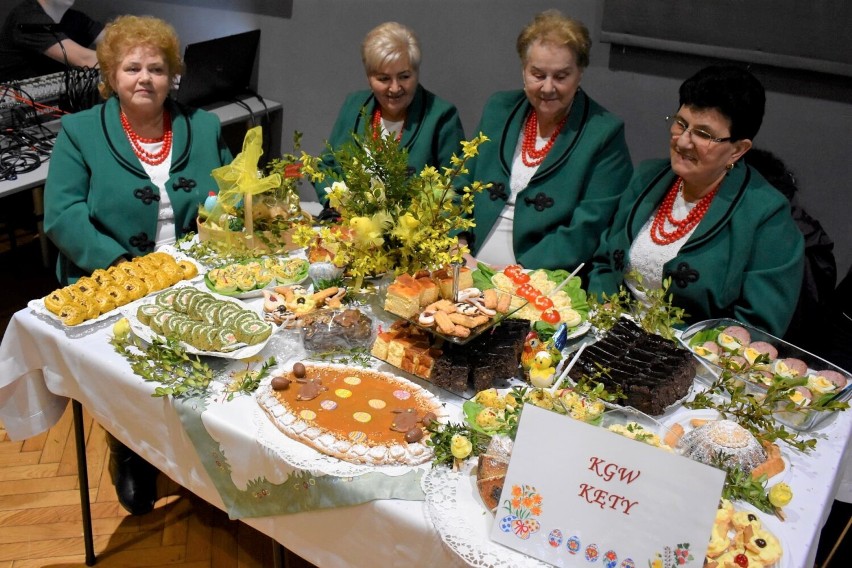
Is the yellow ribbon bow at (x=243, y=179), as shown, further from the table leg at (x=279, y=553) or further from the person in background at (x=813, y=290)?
the person in background at (x=813, y=290)

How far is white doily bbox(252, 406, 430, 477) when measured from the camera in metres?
1.68

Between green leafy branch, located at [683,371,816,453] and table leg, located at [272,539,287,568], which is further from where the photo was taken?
table leg, located at [272,539,287,568]

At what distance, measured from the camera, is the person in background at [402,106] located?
10.1ft

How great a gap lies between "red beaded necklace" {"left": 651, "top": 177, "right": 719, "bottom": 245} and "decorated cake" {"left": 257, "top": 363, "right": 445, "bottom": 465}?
3.77 feet

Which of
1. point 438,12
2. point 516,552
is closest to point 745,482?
point 516,552

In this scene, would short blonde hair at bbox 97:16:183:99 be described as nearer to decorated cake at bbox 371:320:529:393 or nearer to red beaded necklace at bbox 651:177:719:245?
decorated cake at bbox 371:320:529:393

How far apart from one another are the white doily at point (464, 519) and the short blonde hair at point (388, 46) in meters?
1.90

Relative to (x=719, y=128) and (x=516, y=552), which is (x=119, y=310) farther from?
(x=719, y=128)

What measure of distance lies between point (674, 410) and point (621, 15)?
2049 mm

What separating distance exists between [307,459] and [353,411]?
169mm

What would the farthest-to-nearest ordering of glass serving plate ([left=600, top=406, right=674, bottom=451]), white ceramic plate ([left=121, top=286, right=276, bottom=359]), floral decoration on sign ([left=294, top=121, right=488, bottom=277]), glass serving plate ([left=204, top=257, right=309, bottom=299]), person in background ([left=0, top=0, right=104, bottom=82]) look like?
person in background ([left=0, top=0, right=104, bottom=82]), glass serving plate ([left=204, top=257, right=309, bottom=299]), floral decoration on sign ([left=294, top=121, right=488, bottom=277]), white ceramic plate ([left=121, top=286, right=276, bottom=359]), glass serving plate ([left=600, top=406, right=674, bottom=451])

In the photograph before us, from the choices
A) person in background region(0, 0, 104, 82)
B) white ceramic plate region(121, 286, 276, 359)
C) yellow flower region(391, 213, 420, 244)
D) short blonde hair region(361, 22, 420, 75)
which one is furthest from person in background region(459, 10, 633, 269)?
person in background region(0, 0, 104, 82)

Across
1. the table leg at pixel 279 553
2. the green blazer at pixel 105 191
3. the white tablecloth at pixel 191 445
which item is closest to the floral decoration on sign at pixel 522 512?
the white tablecloth at pixel 191 445

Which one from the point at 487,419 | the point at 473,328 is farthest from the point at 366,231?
the point at 487,419
